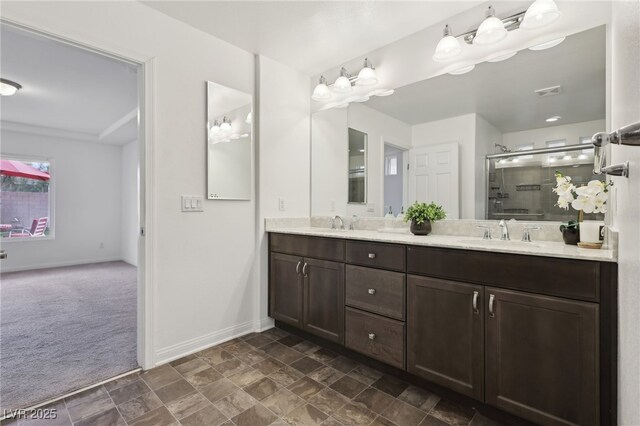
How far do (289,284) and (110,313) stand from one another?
79.1 inches

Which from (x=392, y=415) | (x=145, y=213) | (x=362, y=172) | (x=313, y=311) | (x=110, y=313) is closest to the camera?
(x=392, y=415)

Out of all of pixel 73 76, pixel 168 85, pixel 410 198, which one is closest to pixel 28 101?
pixel 73 76

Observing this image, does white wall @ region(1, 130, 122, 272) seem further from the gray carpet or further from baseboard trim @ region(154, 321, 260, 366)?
baseboard trim @ region(154, 321, 260, 366)

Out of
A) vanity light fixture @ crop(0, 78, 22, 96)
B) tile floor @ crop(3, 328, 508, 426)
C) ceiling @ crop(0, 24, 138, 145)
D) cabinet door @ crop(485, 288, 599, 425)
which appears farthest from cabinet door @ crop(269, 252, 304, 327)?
vanity light fixture @ crop(0, 78, 22, 96)

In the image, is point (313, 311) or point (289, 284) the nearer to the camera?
point (313, 311)

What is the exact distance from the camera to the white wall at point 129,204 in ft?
19.4

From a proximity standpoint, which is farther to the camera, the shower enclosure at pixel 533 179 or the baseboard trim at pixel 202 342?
the baseboard trim at pixel 202 342

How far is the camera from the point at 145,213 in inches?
81.1

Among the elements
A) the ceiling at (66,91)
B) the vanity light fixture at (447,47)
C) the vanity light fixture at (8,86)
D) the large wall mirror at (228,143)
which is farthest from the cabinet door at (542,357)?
the vanity light fixture at (8,86)

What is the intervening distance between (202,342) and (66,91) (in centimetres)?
352

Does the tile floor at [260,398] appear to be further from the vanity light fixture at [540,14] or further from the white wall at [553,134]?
the vanity light fixture at [540,14]

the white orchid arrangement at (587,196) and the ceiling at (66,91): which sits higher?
the ceiling at (66,91)

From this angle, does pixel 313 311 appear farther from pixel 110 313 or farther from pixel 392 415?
pixel 110 313

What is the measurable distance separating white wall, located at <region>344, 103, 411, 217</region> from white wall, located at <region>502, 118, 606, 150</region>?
29.8 inches
